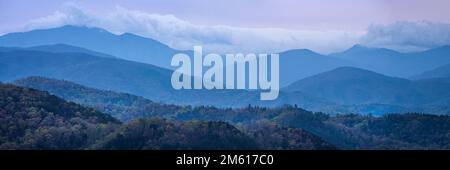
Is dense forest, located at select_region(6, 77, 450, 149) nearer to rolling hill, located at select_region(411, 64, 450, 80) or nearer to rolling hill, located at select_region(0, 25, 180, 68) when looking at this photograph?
rolling hill, located at select_region(411, 64, 450, 80)

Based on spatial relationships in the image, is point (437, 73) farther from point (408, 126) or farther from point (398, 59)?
point (408, 126)

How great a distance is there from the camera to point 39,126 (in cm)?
1585

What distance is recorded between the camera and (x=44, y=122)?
16156 millimetres

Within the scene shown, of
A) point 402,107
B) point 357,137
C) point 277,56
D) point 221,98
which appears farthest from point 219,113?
point 277,56

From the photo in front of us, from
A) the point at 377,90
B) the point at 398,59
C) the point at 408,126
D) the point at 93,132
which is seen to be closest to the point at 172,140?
the point at 93,132

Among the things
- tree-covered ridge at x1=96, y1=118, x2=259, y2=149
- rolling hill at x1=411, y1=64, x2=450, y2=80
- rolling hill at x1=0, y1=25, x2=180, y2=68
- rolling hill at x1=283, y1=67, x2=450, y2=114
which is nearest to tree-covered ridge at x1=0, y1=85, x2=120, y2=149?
tree-covered ridge at x1=96, y1=118, x2=259, y2=149

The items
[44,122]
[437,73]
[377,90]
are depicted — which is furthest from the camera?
[377,90]

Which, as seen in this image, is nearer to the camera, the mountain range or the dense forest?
the mountain range

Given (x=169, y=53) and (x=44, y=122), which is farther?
(x=44, y=122)

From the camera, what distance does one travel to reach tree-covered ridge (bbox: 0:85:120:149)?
39.4ft

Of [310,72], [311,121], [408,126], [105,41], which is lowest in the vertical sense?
[408,126]

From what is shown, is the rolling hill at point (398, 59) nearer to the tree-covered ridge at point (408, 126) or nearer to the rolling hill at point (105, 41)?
the tree-covered ridge at point (408, 126)
